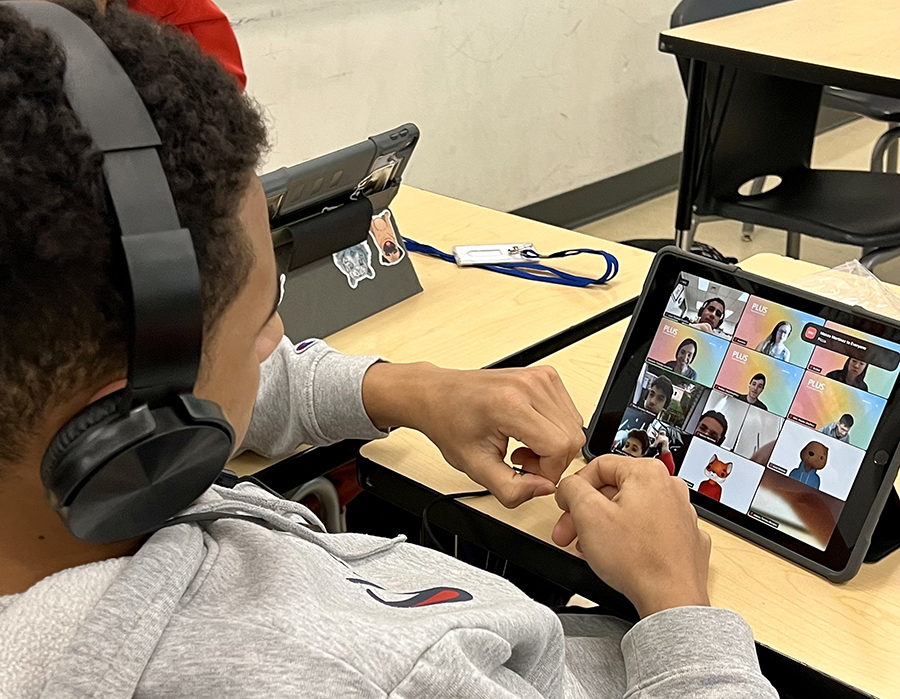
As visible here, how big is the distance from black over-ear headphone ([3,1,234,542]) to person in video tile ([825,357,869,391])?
0.55 metres

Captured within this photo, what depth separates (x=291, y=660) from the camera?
49 cm

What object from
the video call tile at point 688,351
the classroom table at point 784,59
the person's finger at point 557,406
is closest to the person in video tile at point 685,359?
the video call tile at point 688,351

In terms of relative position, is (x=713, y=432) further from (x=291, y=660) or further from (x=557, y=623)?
(x=291, y=660)

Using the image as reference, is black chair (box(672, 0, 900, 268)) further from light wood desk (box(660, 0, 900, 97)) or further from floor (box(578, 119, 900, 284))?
floor (box(578, 119, 900, 284))

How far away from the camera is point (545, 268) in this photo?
145 centimetres

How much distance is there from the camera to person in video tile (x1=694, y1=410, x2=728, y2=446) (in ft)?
2.99

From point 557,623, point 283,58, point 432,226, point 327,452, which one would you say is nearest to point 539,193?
point 283,58

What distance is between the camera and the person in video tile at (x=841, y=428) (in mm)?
847

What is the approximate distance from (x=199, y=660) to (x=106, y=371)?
145 millimetres

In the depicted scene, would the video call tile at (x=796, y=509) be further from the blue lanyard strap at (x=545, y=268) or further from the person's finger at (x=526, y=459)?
the blue lanyard strap at (x=545, y=268)

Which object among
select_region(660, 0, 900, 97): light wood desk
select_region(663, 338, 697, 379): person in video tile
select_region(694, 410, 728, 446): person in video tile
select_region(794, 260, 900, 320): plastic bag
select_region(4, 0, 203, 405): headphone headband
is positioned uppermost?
select_region(4, 0, 203, 405): headphone headband

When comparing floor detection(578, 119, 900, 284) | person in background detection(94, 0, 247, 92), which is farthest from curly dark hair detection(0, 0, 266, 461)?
floor detection(578, 119, 900, 284)

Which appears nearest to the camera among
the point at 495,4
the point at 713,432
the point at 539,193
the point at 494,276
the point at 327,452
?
the point at 713,432

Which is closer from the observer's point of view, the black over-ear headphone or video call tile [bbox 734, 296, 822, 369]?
the black over-ear headphone
